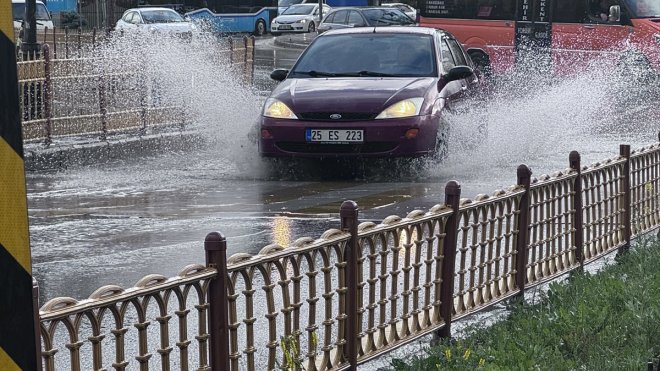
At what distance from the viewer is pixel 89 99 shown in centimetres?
1642

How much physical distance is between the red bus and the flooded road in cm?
770

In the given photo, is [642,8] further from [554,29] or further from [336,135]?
[336,135]

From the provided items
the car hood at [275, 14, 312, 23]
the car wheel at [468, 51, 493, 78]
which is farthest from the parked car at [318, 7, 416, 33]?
the car wheel at [468, 51, 493, 78]

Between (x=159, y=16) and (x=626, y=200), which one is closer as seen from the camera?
(x=626, y=200)

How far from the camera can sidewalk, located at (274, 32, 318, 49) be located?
155 feet

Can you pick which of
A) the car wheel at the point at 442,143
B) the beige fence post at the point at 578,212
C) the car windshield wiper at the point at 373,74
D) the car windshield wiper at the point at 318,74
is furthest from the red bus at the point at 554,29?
the beige fence post at the point at 578,212

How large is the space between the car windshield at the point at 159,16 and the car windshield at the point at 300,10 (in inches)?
386

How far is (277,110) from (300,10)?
42431mm

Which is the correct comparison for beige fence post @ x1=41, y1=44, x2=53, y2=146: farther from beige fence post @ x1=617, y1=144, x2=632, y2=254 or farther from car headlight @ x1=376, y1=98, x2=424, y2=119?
beige fence post @ x1=617, y1=144, x2=632, y2=254

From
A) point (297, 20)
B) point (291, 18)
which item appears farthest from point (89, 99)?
point (291, 18)

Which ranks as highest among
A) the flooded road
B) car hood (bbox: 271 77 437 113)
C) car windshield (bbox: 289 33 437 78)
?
car windshield (bbox: 289 33 437 78)

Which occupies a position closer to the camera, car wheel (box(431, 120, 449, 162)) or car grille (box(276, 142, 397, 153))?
car grille (box(276, 142, 397, 153))

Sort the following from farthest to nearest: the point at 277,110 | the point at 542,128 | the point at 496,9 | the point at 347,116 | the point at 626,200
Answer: the point at 496,9
the point at 542,128
the point at 277,110
the point at 347,116
the point at 626,200

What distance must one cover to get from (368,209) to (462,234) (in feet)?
14.5
